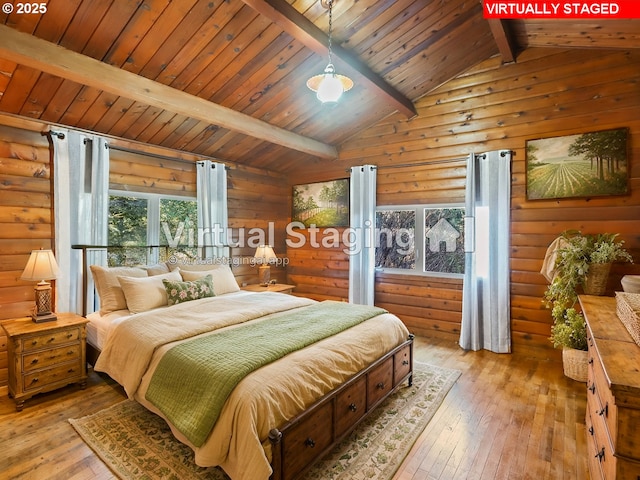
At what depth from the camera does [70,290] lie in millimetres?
3137

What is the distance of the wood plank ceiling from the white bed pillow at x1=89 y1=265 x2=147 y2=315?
1.49m

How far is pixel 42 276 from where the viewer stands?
2.63 meters

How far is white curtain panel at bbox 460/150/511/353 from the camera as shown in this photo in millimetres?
3709

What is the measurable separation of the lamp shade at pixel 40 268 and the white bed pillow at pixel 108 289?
1.10ft

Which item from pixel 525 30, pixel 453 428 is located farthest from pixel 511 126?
pixel 453 428

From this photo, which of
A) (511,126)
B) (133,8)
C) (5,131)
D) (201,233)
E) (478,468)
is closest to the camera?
(478,468)

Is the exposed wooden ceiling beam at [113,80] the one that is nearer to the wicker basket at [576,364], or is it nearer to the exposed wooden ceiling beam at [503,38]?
the exposed wooden ceiling beam at [503,38]

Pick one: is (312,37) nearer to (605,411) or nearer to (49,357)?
(605,411)

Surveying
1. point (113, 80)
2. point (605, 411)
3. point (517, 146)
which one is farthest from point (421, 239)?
point (113, 80)

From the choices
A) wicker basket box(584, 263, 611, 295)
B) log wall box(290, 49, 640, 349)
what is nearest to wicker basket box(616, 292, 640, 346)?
wicker basket box(584, 263, 611, 295)

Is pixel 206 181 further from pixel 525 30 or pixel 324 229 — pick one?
pixel 525 30

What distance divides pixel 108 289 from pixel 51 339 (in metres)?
0.54

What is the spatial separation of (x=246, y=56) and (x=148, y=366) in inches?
104

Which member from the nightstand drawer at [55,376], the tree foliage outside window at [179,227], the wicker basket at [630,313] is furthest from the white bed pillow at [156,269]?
the wicker basket at [630,313]
